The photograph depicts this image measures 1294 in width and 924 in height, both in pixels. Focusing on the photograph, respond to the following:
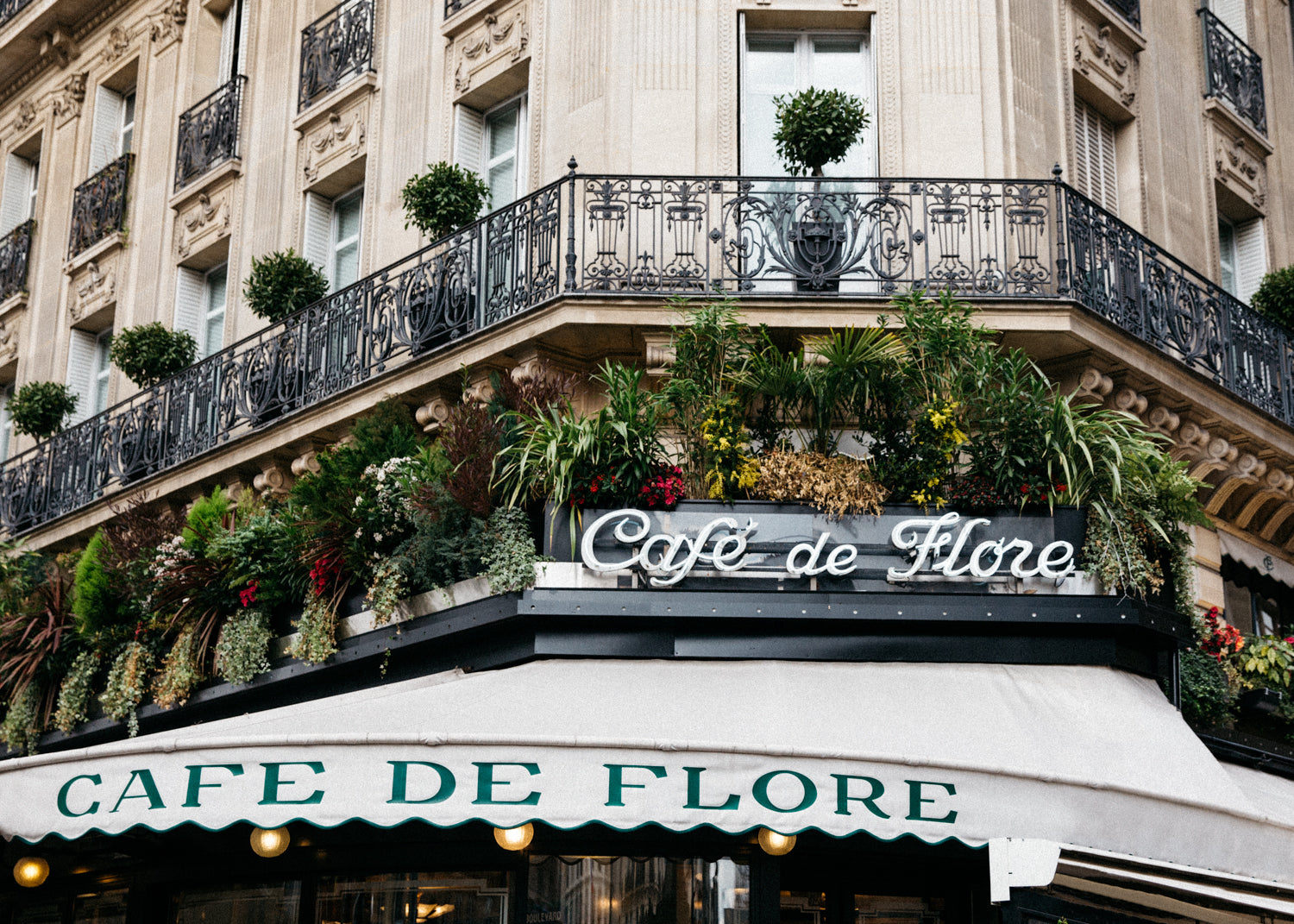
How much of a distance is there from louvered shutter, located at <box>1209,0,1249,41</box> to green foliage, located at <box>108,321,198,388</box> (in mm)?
10931

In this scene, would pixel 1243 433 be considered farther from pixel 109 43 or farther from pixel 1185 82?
pixel 109 43

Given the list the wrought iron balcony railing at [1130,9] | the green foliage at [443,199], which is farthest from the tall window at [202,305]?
the wrought iron balcony railing at [1130,9]

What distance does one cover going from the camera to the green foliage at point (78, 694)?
1367 cm

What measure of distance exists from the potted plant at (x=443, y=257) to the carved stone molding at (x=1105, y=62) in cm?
513

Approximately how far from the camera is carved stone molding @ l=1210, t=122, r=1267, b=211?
597 inches

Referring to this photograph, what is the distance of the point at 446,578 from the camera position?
1080 cm

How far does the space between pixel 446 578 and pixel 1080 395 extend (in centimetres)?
458

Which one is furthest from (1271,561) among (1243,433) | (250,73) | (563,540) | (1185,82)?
(250,73)

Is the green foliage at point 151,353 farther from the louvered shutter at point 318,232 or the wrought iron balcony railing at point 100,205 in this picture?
the wrought iron balcony railing at point 100,205

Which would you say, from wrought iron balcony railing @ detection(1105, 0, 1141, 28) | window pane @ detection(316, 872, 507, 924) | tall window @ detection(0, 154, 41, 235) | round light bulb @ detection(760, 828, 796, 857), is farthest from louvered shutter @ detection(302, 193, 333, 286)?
round light bulb @ detection(760, 828, 796, 857)

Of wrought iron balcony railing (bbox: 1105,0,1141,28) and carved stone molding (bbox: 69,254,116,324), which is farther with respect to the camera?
carved stone molding (bbox: 69,254,116,324)

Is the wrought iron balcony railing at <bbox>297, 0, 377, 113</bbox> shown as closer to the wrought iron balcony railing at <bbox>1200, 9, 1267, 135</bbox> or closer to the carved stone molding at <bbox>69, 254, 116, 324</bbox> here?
the carved stone molding at <bbox>69, 254, 116, 324</bbox>

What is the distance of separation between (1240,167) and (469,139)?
7356mm

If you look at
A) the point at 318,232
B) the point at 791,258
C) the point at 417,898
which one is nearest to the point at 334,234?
the point at 318,232
